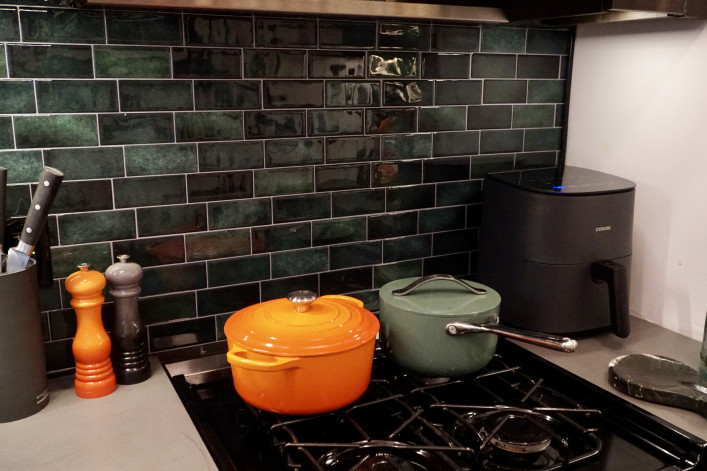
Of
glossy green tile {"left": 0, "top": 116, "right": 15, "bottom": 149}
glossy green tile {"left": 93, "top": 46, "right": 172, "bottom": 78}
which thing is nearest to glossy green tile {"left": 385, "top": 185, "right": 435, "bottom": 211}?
glossy green tile {"left": 93, "top": 46, "right": 172, "bottom": 78}

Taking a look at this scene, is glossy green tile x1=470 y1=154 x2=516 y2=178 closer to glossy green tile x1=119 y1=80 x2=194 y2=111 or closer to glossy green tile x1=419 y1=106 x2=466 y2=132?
glossy green tile x1=419 y1=106 x2=466 y2=132

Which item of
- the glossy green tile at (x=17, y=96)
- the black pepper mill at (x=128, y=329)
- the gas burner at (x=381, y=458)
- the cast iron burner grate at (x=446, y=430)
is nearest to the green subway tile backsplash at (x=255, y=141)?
the glossy green tile at (x=17, y=96)

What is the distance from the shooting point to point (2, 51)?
1103 millimetres

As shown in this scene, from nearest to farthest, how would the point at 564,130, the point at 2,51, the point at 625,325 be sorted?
the point at 2,51
the point at 625,325
the point at 564,130

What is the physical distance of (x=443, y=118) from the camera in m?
1.52

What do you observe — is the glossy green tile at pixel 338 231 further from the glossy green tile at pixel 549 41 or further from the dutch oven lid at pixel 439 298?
the glossy green tile at pixel 549 41

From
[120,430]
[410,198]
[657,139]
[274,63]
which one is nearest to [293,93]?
[274,63]

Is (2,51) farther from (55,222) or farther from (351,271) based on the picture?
(351,271)

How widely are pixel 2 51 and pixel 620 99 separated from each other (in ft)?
4.27

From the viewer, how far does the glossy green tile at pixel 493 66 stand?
1.53 m

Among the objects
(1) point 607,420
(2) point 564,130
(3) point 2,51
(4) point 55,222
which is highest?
(3) point 2,51

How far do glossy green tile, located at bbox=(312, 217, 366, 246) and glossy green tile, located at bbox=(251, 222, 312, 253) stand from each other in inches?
0.8

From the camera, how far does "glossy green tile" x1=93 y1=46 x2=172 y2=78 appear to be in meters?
1.18

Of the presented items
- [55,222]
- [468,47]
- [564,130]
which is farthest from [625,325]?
[55,222]
